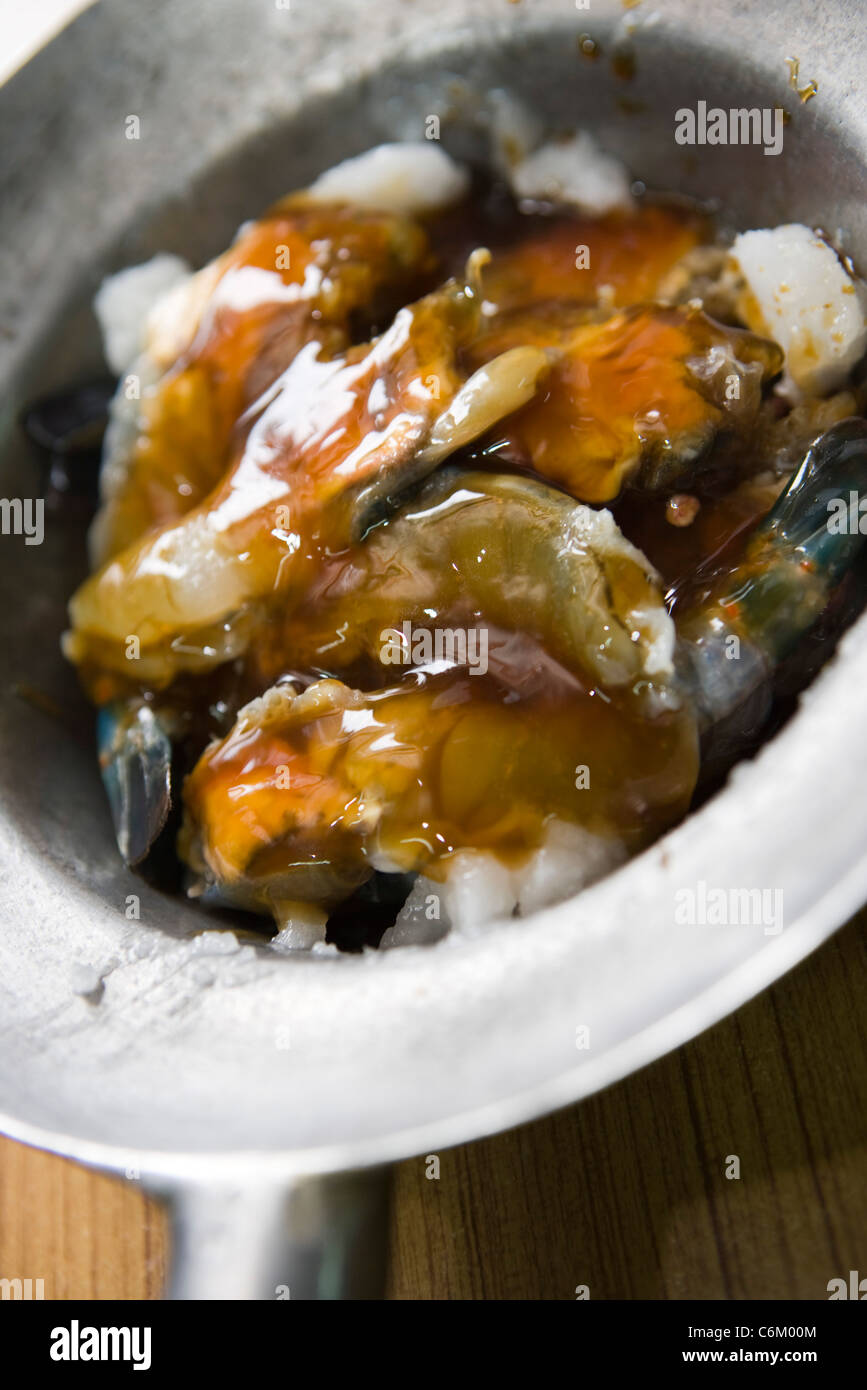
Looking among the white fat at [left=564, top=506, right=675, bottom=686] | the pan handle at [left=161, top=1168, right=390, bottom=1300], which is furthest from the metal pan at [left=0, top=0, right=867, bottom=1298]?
the white fat at [left=564, top=506, right=675, bottom=686]

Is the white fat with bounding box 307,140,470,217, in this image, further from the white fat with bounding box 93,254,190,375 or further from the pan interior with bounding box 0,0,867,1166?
the white fat with bounding box 93,254,190,375

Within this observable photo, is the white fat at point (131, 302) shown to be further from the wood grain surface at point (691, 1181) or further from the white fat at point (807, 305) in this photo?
the wood grain surface at point (691, 1181)

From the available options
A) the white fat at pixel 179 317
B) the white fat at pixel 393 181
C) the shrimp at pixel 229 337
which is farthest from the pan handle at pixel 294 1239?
the white fat at pixel 393 181

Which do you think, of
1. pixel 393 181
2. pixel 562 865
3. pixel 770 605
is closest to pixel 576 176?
pixel 393 181

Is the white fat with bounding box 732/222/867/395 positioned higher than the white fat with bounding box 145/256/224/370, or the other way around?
the white fat with bounding box 145/256/224/370
